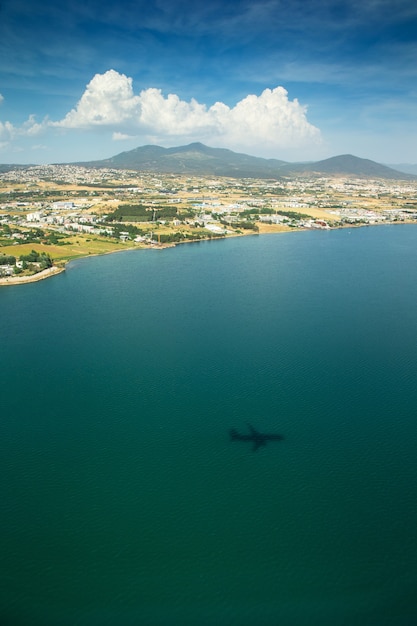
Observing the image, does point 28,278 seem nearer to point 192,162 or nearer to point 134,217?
point 134,217

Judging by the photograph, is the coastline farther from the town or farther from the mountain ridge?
the mountain ridge

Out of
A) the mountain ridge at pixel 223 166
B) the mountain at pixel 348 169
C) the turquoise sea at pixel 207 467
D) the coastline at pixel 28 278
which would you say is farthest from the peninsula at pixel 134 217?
the mountain at pixel 348 169

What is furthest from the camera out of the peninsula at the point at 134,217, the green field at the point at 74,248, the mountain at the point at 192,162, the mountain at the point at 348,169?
the mountain at the point at 348,169

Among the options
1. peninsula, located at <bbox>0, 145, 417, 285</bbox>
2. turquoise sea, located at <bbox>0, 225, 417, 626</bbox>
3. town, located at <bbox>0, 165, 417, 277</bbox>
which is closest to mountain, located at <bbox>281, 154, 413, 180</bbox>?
peninsula, located at <bbox>0, 145, 417, 285</bbox>

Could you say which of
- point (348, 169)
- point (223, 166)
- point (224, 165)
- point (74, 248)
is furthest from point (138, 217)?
point (348, 169)

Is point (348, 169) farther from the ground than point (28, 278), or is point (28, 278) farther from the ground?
point (348, 169)

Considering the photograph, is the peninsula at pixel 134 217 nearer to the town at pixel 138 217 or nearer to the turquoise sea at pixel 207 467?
the town at pixel 138 217
